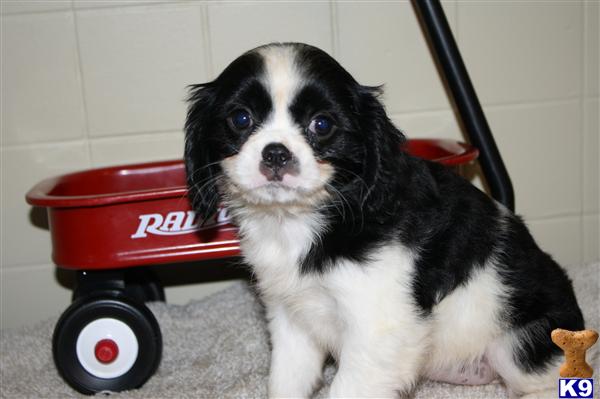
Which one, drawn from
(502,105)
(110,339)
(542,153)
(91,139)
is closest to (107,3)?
(91,139)

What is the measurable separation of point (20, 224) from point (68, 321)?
0.96 meters

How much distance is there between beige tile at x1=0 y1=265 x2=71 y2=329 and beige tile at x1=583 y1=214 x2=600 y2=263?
2323 millimetres

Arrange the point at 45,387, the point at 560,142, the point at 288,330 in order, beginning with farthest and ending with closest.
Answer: the point at 560,142
the point at 45,387
the point at 288,330

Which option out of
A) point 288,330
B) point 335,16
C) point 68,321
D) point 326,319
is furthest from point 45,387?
point 335,16

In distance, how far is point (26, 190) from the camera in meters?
2.98

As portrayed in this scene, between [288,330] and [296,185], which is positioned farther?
[288,330]

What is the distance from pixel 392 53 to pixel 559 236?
3.77 feet

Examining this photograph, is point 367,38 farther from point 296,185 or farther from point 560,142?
point 296,185

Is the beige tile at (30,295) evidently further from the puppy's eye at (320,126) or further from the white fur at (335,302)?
the puppy's eye at (320,126)

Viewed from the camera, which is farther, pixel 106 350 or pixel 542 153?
pixel 542 153

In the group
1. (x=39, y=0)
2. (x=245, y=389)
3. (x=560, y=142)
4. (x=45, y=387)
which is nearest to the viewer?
(x=245, y=389)

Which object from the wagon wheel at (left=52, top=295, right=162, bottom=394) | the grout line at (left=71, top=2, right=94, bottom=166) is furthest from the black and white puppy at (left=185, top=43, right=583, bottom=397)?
the grout line at (left=71, top=2, right=94, bottom=166)

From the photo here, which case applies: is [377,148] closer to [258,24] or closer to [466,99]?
[466,99]

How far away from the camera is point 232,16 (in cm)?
292
